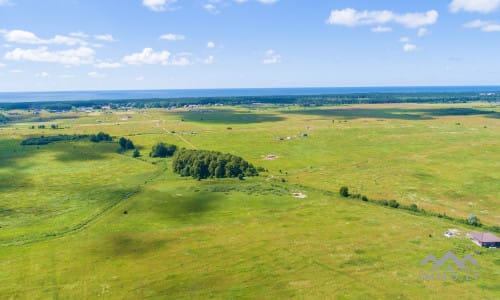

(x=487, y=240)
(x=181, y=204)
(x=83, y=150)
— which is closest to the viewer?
(x=487, y=240)

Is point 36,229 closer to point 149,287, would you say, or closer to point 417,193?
point 149,287

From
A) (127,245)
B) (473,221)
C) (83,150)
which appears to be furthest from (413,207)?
(83,150)

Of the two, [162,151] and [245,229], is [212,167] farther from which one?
[162,151]

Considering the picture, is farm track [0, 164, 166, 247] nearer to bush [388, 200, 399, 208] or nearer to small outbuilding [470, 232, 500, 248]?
bush [388, 200, 399, 208]

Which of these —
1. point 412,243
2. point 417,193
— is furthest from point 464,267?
point 417,193
